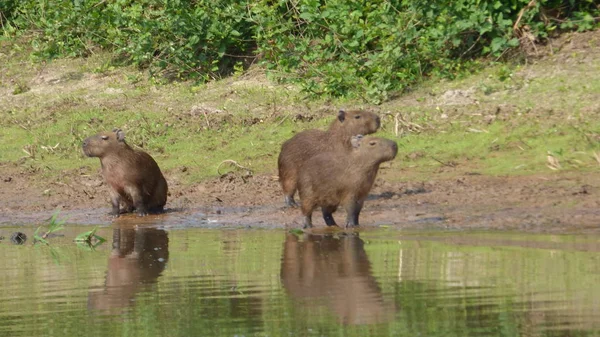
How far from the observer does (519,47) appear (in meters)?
12.9

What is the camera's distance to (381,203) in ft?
34.5

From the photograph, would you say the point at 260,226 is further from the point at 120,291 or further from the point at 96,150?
the point at 120,291

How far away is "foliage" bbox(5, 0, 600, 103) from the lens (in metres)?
12.8

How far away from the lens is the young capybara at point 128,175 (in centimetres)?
1106

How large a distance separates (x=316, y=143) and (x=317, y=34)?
3.51 meters

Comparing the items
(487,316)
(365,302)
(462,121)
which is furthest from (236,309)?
(462,121)

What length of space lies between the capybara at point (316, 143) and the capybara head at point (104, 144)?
4.76 feet

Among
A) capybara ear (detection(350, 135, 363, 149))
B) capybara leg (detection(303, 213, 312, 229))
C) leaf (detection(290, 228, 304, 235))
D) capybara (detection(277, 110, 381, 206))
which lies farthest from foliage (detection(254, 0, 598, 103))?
leaf (detection(290, 228, 304, 235))

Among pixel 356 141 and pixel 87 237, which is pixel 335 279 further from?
pixel 87 237

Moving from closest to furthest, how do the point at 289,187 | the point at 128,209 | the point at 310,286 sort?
the point at 310,286 < the point at 289,187 < the point at 128,209

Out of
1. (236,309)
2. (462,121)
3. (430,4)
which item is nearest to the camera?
(236,309)

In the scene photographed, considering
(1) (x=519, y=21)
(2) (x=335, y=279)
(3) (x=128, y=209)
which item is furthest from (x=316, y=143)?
(2) (x=335, y=279)

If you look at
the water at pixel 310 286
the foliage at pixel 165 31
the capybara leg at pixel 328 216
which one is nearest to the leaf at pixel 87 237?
the water at pixel 310 286

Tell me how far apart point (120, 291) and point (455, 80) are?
21.4 feet
